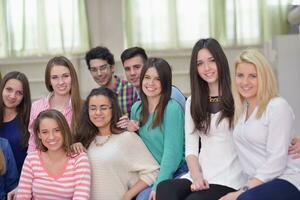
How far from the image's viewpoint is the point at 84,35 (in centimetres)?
405

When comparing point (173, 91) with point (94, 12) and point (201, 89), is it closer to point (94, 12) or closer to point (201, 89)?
point (201, 89)

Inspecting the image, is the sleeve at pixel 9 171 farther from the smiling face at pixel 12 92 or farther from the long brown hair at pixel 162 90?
the long brown hair at pixel 162 90

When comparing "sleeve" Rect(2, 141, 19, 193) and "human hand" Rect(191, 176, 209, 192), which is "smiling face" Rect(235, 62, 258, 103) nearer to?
"human hand" Rect(191, 176, 209, 192)

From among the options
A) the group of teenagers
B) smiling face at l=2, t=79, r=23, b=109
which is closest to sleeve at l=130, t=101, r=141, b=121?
the group of teenagers

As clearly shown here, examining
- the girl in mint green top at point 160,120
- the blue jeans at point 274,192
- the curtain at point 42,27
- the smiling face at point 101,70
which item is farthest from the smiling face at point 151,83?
the curtain at point 42,27

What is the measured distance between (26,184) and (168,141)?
72 cm

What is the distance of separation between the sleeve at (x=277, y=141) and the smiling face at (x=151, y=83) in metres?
0.64

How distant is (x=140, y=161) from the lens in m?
2.17

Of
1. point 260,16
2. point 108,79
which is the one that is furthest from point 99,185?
point 260,16

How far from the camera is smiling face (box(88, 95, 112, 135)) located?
2188 mm

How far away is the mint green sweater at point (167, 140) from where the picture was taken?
213cm

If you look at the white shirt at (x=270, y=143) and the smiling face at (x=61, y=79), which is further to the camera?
the smiling face at (x=61, y=79)

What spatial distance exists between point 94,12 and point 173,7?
751mm

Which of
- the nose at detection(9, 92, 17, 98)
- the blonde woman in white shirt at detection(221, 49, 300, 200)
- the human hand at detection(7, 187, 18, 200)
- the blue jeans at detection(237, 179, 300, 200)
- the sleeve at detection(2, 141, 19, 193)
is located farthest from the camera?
the nose at detection(9, 92, 17, 98)
